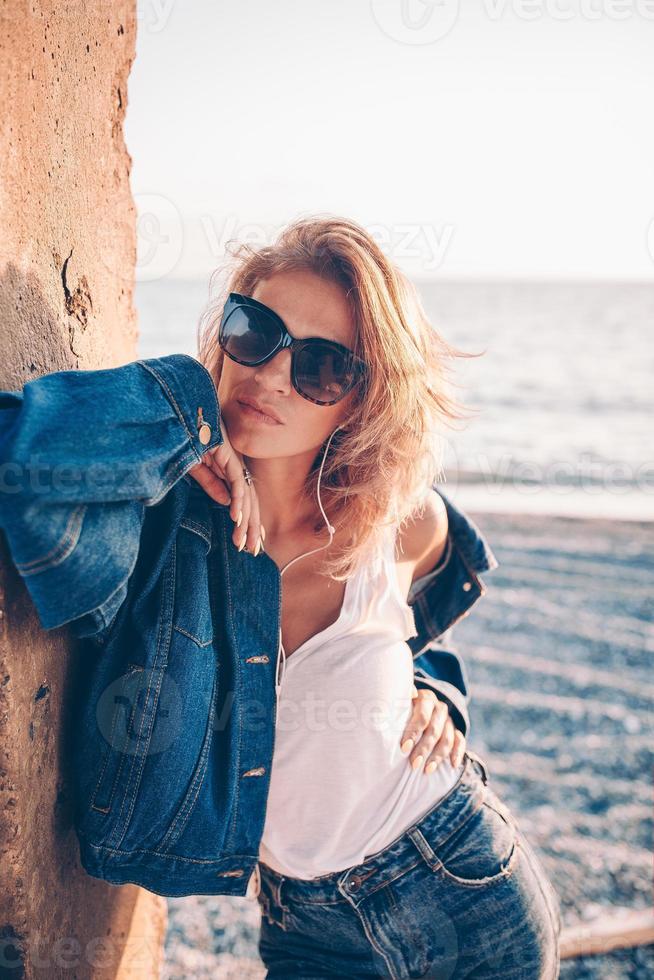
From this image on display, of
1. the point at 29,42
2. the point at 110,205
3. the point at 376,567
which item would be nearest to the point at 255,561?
the point at 376,567

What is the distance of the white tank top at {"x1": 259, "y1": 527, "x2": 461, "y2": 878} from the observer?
1.83 meters

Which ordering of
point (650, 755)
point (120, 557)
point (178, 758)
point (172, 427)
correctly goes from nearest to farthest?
point (120, 557) < point (172, 427) < point (178, 758) < point (650, 755)

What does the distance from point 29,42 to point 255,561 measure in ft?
3.67

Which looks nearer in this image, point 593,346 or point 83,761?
point 83,761

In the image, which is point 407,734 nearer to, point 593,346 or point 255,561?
point 255,561

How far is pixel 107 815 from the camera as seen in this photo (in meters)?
1.61

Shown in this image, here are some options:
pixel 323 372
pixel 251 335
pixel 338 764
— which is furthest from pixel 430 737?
pixel 251 335

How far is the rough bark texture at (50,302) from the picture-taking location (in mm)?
1334

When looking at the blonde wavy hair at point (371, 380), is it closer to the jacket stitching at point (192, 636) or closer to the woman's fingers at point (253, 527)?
the woman's fingers at point (253, 527)

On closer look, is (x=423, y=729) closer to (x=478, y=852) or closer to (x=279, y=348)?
(x=478, y=852)

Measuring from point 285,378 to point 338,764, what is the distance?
3.06ft

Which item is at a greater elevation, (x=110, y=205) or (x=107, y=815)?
(x=110, y=205)

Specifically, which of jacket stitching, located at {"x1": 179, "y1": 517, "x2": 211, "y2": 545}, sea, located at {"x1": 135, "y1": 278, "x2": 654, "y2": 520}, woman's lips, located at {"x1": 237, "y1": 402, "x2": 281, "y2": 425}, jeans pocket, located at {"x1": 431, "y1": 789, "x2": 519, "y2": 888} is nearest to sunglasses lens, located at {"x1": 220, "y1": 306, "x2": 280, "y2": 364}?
woman's lips, located at {"x1": 237, "y1": 402, "x2": 281, "y2": 425}

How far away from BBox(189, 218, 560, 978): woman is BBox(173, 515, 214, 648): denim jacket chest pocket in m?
0.10
